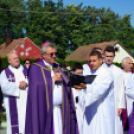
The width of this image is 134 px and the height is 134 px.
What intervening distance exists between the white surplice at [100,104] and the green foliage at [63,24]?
46.7m

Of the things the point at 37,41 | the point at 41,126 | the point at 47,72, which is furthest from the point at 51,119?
the point at 37,41

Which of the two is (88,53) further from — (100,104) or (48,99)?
(48,99)

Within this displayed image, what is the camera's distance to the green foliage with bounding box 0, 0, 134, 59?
5261 centimetres

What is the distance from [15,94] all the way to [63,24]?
50328 mm

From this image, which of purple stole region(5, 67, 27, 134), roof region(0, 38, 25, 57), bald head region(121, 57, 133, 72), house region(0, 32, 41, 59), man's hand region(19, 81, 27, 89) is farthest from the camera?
roof region(0, 38, 25, 57)

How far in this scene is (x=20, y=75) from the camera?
288 inches

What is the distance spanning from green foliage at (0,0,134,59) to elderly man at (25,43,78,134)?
4652cm

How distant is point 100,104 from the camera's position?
5281mm

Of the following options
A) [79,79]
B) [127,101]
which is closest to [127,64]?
[127,101]

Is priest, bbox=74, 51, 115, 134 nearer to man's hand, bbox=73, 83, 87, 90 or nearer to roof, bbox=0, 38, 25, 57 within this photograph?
man's hand, bbox=73, 83, 87, 90

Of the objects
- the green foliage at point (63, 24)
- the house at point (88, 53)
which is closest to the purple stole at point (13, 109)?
the green foliage at point (63, 24)

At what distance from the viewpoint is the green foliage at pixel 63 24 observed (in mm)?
52612

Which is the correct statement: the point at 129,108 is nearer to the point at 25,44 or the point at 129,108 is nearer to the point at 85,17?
the point at 25,44

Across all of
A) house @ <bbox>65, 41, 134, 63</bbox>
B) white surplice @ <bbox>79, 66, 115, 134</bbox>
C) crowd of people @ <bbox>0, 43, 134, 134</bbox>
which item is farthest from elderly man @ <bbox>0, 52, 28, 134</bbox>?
house @ <bbox>65, 41, 134, 63</bbox>
